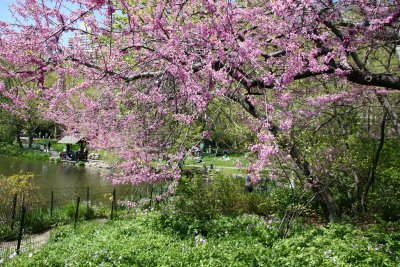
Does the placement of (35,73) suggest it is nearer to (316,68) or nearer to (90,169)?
(316,68)

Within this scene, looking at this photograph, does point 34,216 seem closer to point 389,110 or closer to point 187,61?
point 187,61

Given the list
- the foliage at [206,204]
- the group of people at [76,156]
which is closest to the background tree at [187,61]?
the foliage at [206,204]

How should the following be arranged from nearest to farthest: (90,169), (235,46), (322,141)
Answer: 1. (235,46)
2. (322,141)
3. (90,169)

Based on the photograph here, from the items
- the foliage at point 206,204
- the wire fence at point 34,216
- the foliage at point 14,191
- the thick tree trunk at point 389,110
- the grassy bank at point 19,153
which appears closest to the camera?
the foliage at point 206,204

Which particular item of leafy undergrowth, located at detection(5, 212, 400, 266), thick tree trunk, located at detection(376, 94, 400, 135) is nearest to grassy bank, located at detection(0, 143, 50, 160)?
leafy undergrowth, located at detection(5, 212, 400, 266)

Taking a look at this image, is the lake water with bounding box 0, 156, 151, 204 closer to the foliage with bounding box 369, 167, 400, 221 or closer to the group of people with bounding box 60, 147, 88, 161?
the group of people with bounding box 60, 147, 88, 161

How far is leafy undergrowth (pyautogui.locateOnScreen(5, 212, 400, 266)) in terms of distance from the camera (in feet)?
14.7

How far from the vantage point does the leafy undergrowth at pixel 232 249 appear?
4.49m

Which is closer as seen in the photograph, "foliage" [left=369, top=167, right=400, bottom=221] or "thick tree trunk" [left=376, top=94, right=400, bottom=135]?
"thick tree trunk" [left=376, top=94, right=400, bottom=135]

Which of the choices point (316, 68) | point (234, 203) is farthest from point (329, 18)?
point (234, 203)

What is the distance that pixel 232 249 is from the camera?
17.1 feet

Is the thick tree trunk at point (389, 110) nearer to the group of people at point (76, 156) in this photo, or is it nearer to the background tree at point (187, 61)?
the background tree at point (187, 61)

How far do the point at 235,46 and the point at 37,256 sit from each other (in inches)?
160

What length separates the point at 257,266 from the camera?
443 cm
